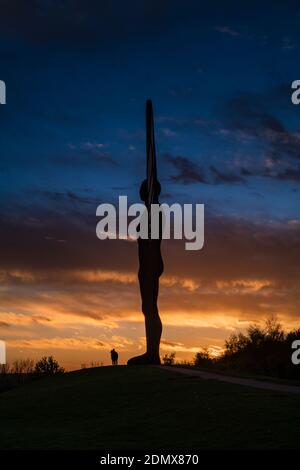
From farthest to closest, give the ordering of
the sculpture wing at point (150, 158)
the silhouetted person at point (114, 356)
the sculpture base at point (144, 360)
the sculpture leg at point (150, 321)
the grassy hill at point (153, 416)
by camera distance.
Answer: the silhouetted person at point (114, 356), the sculpture wing at point (150, 158), the sculpture leg at point (150, 321), the sculpture base at point (144, 360), the grassy hill at point (153, 416)

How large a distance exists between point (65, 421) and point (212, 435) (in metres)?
5.51

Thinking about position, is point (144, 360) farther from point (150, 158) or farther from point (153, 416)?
point (153, 416)

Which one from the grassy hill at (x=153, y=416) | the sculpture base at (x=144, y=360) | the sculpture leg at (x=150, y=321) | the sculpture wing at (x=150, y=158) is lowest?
the grassy hill at (x=153, y=416)

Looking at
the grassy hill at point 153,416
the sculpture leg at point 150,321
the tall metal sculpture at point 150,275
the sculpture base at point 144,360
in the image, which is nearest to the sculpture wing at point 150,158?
the tall metal sculpture at point 150,275

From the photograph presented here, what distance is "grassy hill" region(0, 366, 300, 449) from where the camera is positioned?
11617mm

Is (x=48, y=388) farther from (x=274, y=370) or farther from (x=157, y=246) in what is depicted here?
(x=274, y=370)

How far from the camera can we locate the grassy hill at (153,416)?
11.6 meters

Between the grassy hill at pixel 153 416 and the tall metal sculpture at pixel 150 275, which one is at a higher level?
the tall metal sculpture at pixel 150 275

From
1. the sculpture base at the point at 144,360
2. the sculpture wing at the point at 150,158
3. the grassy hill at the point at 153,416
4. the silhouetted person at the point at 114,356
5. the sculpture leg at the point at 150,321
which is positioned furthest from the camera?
the silhouetted person at the point at 114,356

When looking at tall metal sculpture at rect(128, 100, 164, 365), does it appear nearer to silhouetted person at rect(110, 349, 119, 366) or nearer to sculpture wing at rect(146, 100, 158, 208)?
sculpture wing at rect(146, 100, 158, 208)

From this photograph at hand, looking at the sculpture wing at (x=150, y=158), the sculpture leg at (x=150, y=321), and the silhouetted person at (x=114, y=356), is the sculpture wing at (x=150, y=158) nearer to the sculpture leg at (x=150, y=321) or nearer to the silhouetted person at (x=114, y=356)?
the sculpture leg at (x=150, y=321)

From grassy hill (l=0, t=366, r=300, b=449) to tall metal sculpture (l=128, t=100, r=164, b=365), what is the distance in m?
7.22

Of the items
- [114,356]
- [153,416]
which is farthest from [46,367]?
[153,416]
